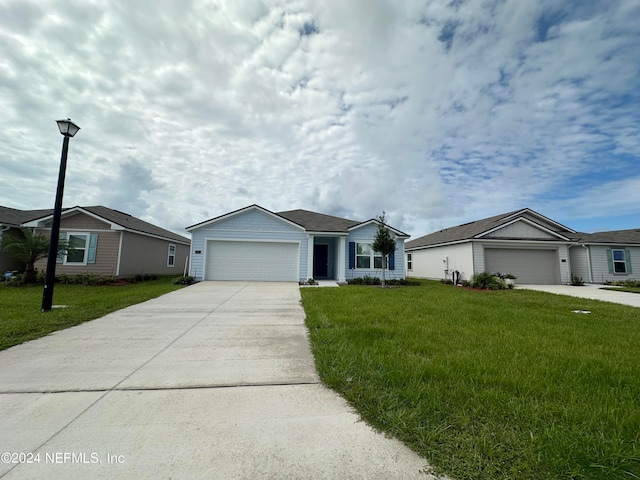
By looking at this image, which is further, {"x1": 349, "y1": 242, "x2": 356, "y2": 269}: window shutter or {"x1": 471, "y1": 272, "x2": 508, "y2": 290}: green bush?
{"x1": 349, "y1": 242, "x2": 356, "y2": 269}: window shutter

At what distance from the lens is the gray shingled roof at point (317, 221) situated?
16062 millimetres

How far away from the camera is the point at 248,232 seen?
15.5 meters

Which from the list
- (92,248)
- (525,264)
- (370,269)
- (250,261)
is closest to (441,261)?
(525,264)

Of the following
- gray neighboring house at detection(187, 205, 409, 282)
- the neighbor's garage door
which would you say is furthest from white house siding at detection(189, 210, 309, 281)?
the neighbor's garage door

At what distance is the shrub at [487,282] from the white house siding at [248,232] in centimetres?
903

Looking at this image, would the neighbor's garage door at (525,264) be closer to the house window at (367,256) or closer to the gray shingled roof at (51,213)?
the house window at (367,256)

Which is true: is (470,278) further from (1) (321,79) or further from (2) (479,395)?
(2) (479,395)

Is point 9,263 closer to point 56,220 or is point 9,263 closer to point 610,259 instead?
point 56,220

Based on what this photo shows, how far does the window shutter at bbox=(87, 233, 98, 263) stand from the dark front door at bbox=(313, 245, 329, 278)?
1191 centimetres

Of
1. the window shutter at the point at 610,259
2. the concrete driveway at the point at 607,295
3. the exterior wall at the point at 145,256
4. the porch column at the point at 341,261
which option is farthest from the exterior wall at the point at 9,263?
the window shutter at the point at 610,259

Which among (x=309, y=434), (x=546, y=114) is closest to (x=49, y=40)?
(x=309, y=434)

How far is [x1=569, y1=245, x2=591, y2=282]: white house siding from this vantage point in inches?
706

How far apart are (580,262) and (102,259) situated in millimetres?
28839

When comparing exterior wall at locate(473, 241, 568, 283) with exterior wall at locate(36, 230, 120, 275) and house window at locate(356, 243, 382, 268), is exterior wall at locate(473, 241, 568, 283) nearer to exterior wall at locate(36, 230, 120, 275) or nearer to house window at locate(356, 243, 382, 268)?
house window at locate(356, 243, 382, 268)
